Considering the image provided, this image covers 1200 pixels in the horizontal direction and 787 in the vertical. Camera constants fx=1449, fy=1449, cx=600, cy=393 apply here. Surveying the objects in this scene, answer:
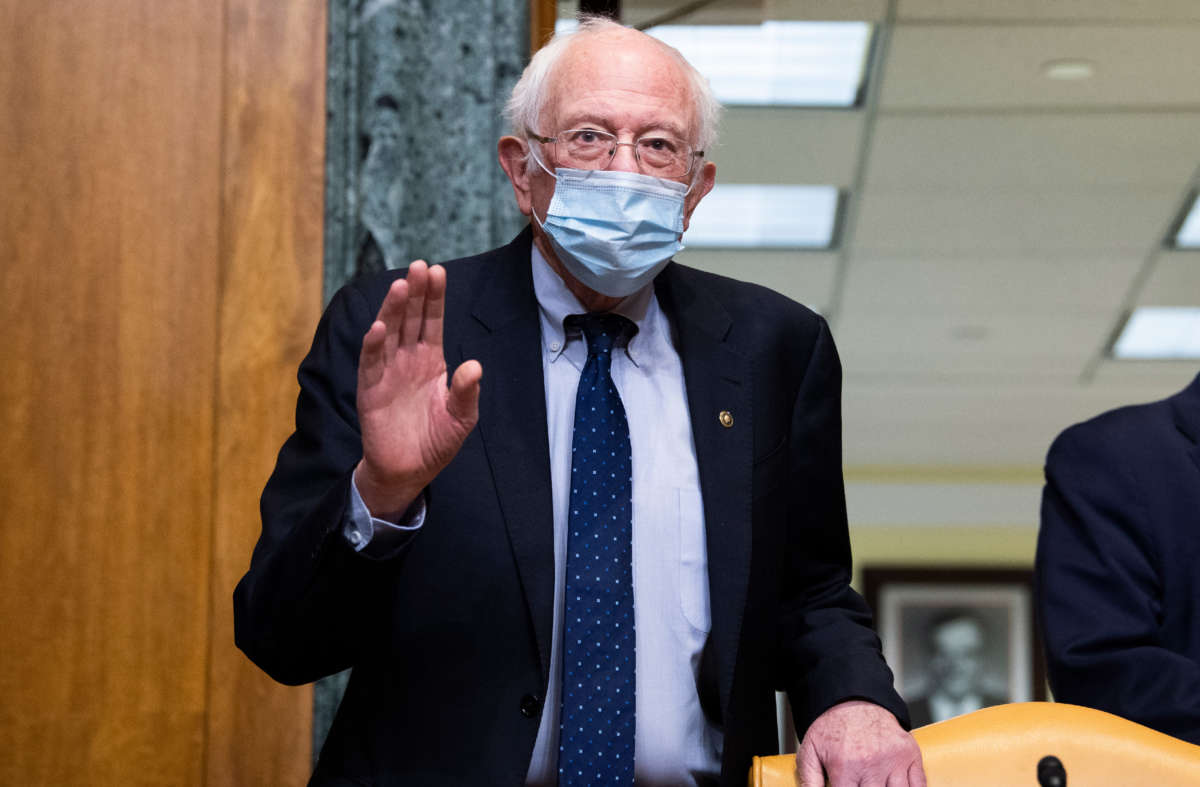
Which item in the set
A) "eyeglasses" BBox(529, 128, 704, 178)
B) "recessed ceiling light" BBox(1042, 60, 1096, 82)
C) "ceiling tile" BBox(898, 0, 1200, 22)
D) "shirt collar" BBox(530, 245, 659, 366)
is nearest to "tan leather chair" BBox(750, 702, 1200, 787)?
"shirt collar" BBox(530, 245, 659, 366)

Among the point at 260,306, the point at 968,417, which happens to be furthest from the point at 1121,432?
the point at 968,417

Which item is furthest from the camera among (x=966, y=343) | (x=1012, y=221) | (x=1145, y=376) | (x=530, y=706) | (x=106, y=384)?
(x=1145, y=376)

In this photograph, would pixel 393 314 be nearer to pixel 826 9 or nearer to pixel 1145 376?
pixel 826 9

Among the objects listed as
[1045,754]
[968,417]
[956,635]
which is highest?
[1045,754]

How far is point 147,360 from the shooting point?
94.0 inches

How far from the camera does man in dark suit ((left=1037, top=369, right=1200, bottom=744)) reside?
1877 millimetres

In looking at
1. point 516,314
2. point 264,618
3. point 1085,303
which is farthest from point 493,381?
point 1085,303

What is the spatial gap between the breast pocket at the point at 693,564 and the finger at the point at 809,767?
18 centimetres

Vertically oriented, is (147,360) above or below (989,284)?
above

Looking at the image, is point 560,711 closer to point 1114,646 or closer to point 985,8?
point 1114,646

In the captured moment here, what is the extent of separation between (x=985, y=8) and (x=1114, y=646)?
303 centimetres

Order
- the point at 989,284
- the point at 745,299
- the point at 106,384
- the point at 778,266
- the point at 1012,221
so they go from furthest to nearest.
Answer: the point at 989,284, the point at 778,266, the point at 1012,221, the point at 106,384, the point at 745,299

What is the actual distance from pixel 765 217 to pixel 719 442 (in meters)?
4.47

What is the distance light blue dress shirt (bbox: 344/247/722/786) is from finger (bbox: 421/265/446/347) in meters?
0.18
